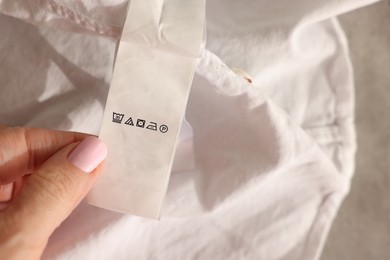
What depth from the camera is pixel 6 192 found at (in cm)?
41

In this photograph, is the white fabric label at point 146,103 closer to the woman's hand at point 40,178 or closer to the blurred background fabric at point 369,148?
the woman's hand at point 40,178

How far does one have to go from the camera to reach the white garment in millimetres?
454

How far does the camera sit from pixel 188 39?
364 millimetres

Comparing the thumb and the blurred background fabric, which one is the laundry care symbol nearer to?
the thumb

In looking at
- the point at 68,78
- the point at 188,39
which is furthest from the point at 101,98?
the point at 188,39

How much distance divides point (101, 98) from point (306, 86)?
0.28 m

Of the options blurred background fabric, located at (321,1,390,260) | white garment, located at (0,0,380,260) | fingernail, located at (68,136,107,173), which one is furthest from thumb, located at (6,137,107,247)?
blurred background fabric, located at (321,1,390,260)

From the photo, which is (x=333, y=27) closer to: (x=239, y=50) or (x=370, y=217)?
(x=239, y=50)

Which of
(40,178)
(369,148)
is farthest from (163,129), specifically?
(369,148)

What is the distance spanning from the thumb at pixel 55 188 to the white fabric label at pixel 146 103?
0.05 ft

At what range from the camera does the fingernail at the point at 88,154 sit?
1.16ft

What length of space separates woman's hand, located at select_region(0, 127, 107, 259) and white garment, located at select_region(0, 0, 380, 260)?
0.29 ft

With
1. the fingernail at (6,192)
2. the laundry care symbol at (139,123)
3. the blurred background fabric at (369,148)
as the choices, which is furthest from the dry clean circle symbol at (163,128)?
the blurred background fabric at (369,148)

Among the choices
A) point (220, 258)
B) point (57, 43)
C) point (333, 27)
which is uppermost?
point (57, 43)
